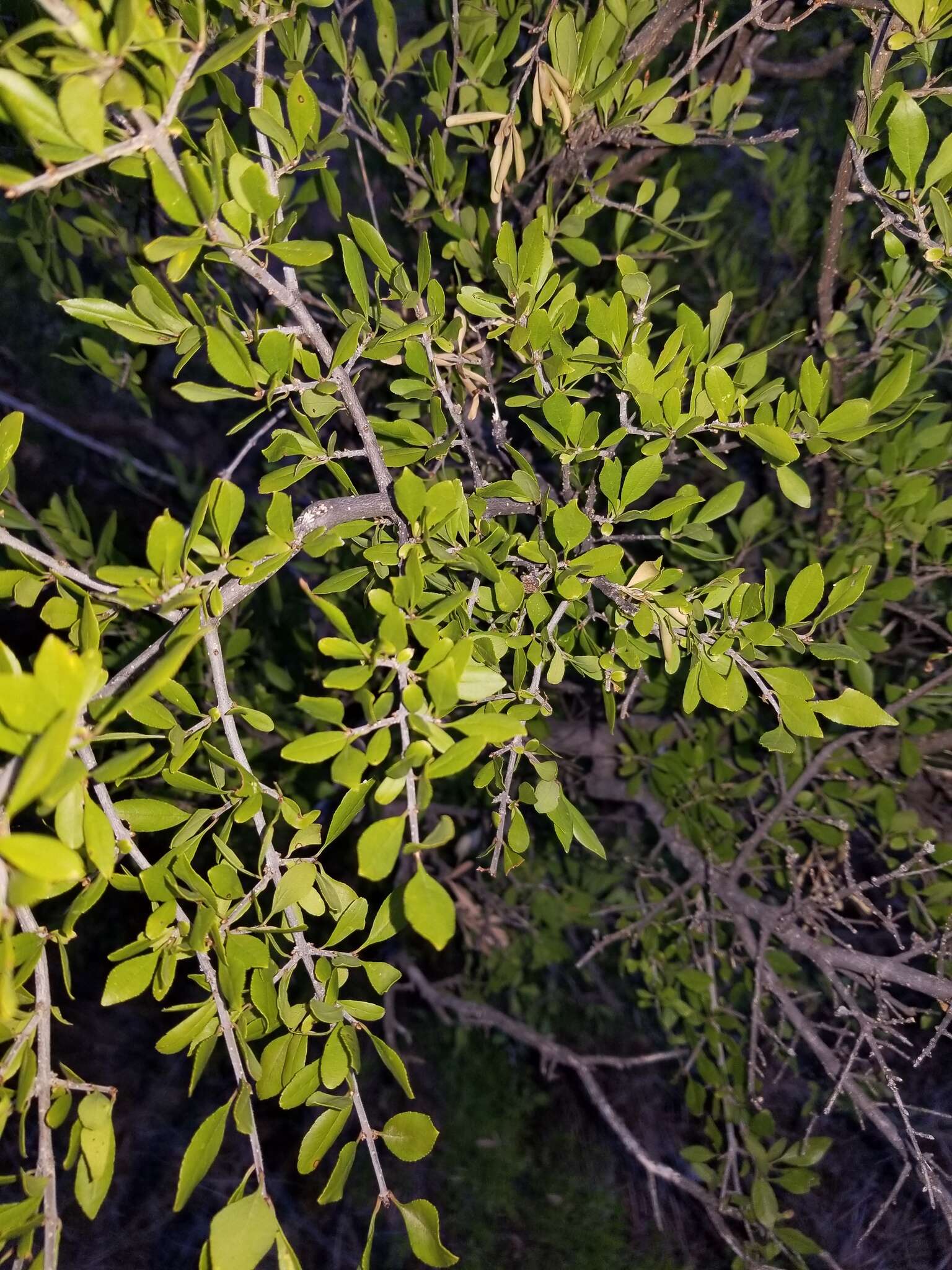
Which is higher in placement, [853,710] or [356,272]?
[356,272]

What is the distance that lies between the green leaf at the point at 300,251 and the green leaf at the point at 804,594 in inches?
16.1

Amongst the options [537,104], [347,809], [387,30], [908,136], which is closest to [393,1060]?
[347,809]

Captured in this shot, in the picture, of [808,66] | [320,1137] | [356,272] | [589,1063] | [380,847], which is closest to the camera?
[380,847]

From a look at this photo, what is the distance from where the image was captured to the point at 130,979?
1.80 ft

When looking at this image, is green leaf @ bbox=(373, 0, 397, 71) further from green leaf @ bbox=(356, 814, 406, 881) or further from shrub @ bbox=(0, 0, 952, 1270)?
green leaf @ bbox=(356, 814, 406, 881)

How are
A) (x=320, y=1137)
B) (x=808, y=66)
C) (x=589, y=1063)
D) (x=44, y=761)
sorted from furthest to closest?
1. (x=589, y=1063)
2. (x=808, y=66)
3. (x=320, y=1137)
4. (x=44, y=761)

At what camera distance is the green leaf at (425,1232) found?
1.77 feet

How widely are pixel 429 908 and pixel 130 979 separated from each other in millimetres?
240

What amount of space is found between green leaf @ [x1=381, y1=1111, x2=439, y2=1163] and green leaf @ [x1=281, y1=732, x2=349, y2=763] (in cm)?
27

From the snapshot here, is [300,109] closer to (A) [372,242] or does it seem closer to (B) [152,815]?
(A) [372,242]

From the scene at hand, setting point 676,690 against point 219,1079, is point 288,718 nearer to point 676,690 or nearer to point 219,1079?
point 676,690

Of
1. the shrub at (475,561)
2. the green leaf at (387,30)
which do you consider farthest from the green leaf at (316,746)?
the green leaf at (387,30)

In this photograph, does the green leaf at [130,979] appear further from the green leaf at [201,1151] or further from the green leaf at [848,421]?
the green leaf at [848,421]

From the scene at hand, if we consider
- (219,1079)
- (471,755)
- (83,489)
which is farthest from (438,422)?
(83,489)
